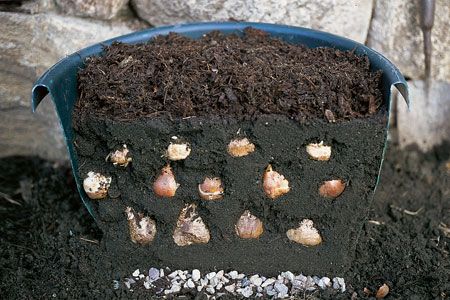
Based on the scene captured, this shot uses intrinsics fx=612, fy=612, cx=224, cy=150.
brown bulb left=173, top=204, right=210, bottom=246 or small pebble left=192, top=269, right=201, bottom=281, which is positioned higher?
brown bulb left=173, top=204, right=210, bottom=246

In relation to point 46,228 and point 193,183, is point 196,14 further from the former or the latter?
point 46,228

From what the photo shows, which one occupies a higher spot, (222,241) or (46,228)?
(222,241)

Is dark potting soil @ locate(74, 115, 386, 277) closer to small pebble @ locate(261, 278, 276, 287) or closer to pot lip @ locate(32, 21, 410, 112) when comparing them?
small pebble @ locate(261, 278, 276, 287)

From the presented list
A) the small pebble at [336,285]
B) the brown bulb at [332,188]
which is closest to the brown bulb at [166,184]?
the brown bulb at [332,188]

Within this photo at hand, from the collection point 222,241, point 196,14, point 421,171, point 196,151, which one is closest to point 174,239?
point 222,241

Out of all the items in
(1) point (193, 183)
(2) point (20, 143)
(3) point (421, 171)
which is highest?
(1) point (193, 183)

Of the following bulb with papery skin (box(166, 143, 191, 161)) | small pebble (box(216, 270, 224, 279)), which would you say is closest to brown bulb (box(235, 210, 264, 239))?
small pebble (box(216, 270, 224, 279))

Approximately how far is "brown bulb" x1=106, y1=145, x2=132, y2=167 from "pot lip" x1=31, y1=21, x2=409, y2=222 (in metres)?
0.13

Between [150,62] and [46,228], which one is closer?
[150,62]

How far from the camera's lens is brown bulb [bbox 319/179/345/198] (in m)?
1.50

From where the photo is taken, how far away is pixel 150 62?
5.15 ft

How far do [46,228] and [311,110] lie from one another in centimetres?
92

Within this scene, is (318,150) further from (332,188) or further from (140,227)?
(140,227)

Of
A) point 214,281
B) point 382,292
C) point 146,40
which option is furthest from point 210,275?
point 146,40
